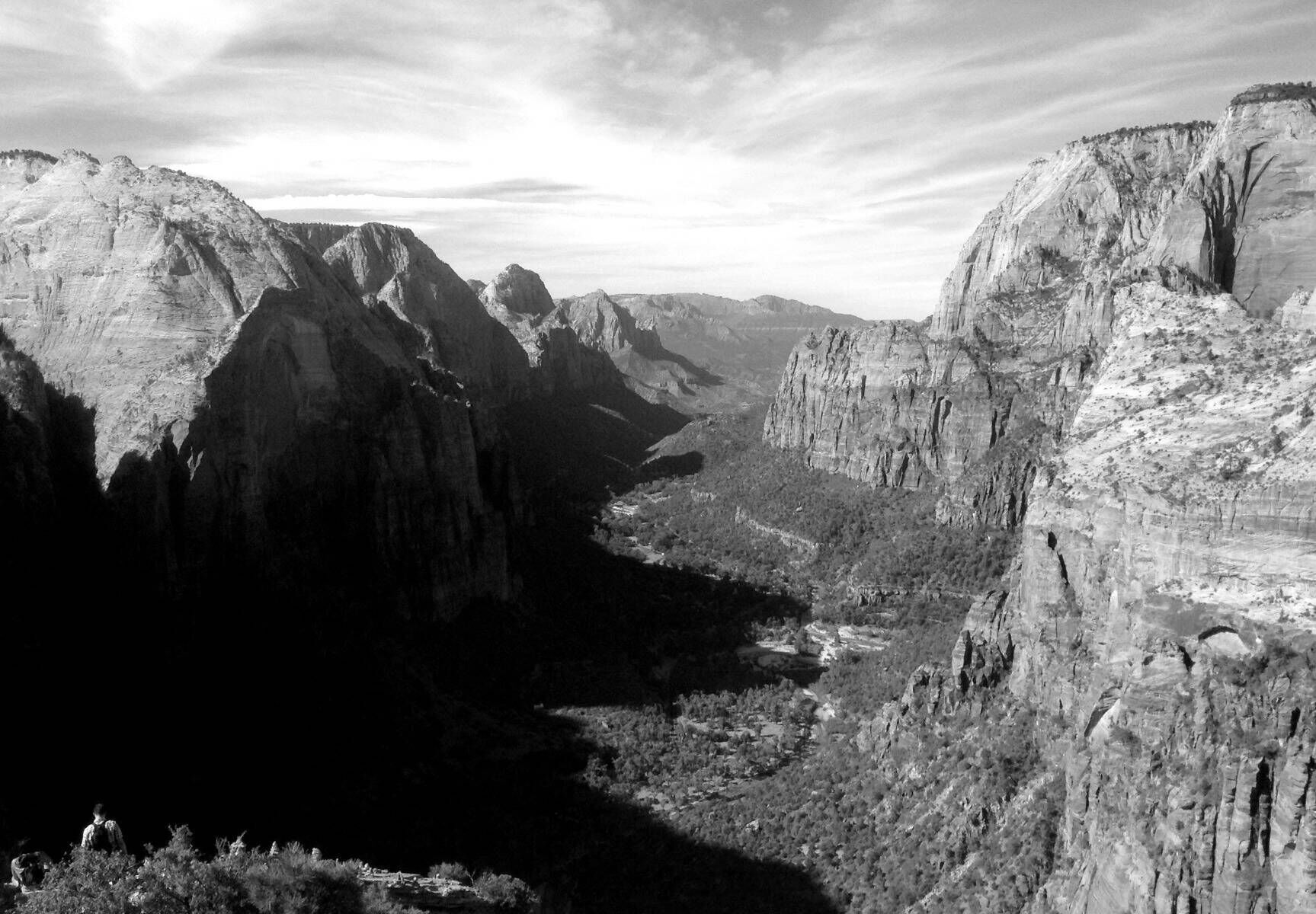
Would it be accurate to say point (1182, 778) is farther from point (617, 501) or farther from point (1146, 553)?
point (617, 501)

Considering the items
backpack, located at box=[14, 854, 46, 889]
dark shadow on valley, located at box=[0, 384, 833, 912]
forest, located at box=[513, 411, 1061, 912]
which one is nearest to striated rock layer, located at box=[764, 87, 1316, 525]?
forest, located at box=[513, 411, 1061, 912]

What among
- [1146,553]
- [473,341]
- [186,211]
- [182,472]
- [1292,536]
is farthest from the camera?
[473,341]

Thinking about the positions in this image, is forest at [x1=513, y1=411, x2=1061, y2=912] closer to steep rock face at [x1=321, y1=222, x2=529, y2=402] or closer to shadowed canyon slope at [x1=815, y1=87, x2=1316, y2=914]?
shadowed canyon slope at [x1=815, y1=87, x2=1316, y2=914]

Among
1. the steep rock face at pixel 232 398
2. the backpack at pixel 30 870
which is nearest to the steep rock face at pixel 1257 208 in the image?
the steep rock face at pixel 232 398

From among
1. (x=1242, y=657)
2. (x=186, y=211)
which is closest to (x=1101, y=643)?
(x=1242, y=657)

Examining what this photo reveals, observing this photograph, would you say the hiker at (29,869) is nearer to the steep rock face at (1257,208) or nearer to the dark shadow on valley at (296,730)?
the dark shadow on valley at (296,730)
